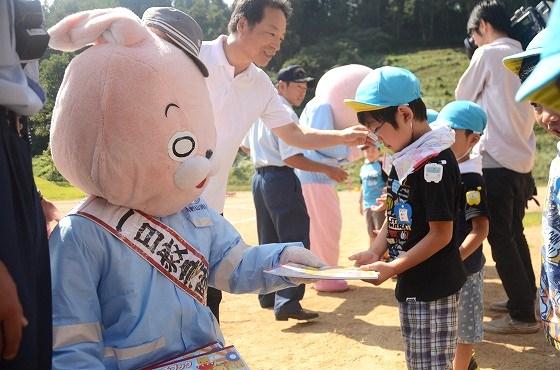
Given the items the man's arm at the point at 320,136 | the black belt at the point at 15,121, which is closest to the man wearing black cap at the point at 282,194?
the man's arm at the point at 320,136

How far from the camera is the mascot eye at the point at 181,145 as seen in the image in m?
1.90

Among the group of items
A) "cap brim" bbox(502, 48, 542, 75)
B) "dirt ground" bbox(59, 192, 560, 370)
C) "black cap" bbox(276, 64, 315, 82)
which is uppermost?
"cap brim" bbox(502, 48, 542, 75)

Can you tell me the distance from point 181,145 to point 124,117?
0.19 metres

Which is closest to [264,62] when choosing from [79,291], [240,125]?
[240,125]

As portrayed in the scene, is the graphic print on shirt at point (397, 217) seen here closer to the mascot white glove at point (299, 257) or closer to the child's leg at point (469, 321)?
the mascot white glove at point (299, 257)

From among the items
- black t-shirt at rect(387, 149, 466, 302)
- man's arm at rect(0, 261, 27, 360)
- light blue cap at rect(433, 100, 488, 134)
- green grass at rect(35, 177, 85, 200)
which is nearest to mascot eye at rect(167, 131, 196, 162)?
green grass at rect(35, 177, 85, 200)

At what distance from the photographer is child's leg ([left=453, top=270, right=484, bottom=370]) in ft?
10.7

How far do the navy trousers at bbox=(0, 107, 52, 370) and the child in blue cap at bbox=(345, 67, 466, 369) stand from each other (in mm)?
1352

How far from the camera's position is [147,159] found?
6.12 ft

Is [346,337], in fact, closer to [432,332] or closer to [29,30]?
[432,332]

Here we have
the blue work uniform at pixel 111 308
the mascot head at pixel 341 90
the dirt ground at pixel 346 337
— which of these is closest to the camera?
the blue work uniform at pixel 111 308

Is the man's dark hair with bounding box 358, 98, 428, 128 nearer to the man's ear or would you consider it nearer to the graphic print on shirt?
the graphic print on shirt

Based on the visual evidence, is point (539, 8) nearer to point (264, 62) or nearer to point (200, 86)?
point (264, 62)

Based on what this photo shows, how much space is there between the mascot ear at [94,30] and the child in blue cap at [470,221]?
5.91 ft
